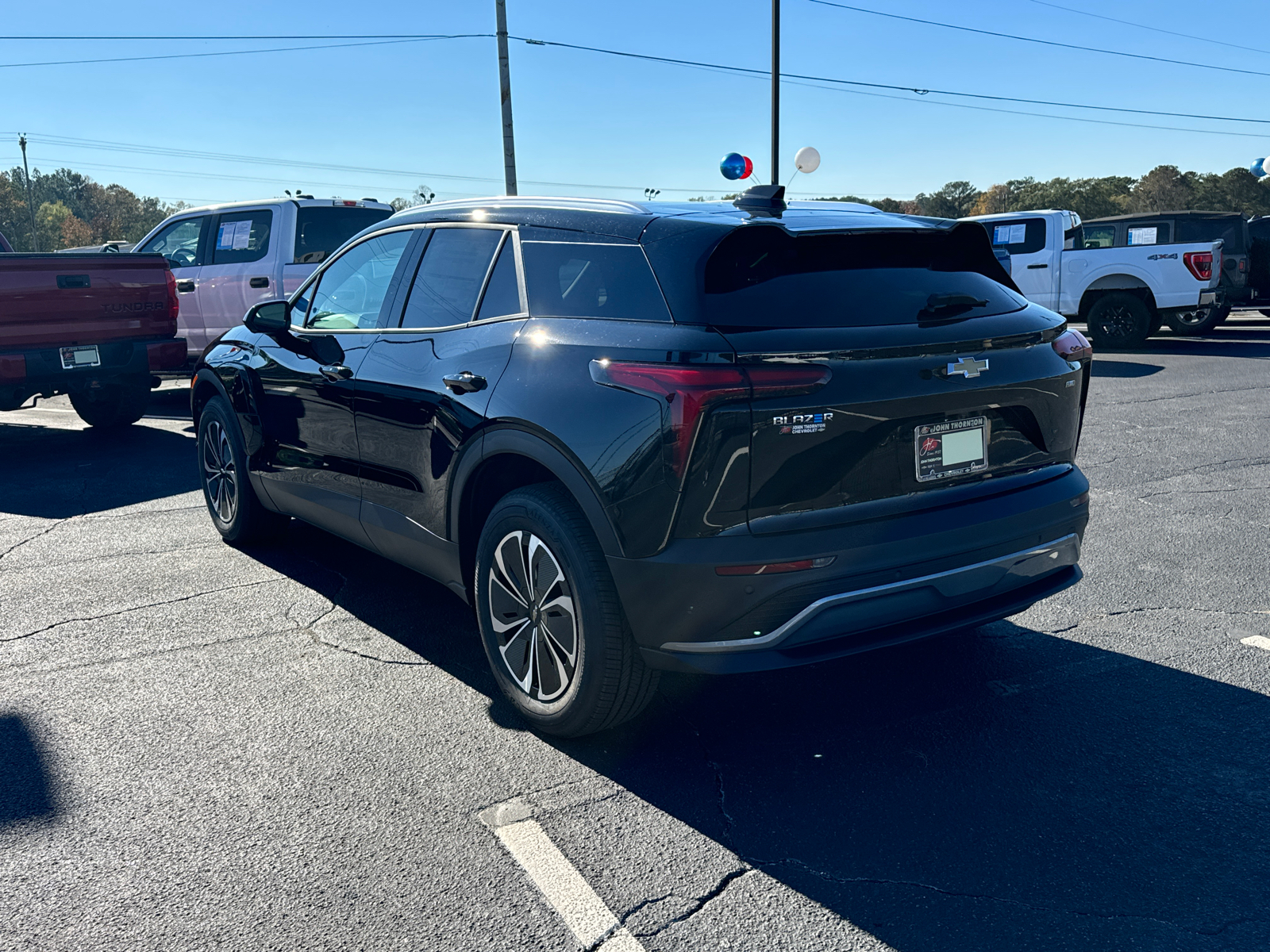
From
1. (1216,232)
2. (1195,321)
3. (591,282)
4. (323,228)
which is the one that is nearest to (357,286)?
(591,282)

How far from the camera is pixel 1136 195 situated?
79688 millimetres

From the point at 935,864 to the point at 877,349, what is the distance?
1.43 meters

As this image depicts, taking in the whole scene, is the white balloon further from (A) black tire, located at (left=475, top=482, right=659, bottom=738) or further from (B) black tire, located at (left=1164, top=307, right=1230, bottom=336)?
(A) black tire, located at (left=475, top=482, right=659, bottom=738)

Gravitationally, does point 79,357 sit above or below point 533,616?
above

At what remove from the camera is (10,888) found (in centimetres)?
276

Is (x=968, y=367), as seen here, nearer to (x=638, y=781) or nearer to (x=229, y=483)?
(x=638, y=781)

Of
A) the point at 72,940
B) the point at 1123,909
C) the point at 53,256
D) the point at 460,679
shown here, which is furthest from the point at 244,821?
the point at 53,256

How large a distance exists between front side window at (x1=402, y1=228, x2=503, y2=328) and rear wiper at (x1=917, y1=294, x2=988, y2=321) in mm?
1602

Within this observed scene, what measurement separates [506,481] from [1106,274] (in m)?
13.9

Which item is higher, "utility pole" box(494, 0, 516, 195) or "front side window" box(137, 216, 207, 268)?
"utility pole" box(494, 0, 516, 195)

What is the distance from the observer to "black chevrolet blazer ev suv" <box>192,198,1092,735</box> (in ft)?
9.66

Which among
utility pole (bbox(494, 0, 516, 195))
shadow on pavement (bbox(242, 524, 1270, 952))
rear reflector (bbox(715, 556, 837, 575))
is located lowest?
shadow on pavement (bbox(242, 524, 1270, 952))

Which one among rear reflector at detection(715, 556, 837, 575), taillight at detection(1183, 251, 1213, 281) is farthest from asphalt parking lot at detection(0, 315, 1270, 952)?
taillight at detection(1183, 251, 1213, 281)

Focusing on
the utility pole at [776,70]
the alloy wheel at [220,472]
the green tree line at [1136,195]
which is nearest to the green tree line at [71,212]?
the green tree line at [1136,195]
